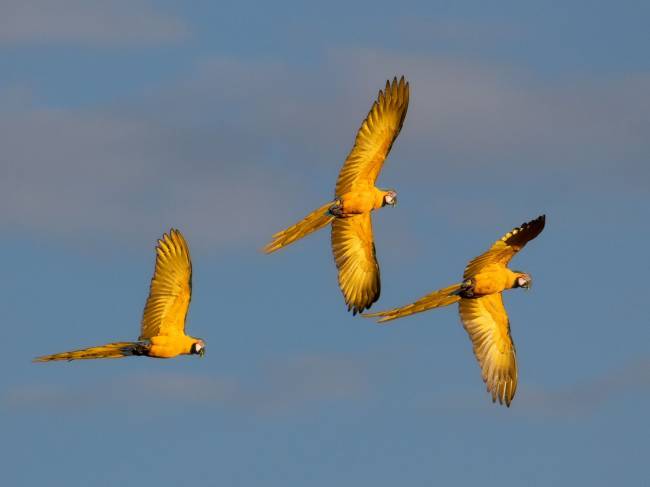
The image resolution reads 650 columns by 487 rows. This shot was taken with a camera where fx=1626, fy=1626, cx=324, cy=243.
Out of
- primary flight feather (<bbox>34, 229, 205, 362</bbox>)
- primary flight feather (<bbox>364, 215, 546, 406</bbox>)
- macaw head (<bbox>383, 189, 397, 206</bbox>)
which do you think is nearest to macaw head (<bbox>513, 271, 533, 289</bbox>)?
primary flight feather (<bbox>364, 215, 546, 406</bbox>)

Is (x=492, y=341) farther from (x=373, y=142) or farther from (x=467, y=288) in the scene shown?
(x=373, y=142)

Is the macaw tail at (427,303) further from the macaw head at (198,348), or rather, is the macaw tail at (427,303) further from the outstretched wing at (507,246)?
the macaw head at (198,348)

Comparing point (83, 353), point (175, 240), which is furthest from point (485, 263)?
point (83, 353)

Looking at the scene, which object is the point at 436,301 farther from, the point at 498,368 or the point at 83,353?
the point at 83,353

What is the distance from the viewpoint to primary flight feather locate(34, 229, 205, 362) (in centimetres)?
3981

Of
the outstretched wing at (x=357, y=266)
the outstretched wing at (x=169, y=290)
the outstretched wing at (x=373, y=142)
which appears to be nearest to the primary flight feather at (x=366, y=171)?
the outstretched wing at (x=373, y=142)

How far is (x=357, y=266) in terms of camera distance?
151 feet

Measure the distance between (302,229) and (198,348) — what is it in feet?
18.1

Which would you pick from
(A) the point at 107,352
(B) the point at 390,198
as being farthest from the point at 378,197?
(A) the point at 107,352

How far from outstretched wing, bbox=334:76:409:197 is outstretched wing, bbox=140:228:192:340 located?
588 cm

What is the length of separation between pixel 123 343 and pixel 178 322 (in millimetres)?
1437

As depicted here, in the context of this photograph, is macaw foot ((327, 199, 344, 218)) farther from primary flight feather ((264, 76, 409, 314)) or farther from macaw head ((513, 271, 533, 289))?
macaw head ((513, 271, 533, 289))

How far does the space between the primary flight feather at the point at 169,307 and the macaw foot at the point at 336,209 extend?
5.55m

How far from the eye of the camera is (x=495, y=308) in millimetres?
43406
